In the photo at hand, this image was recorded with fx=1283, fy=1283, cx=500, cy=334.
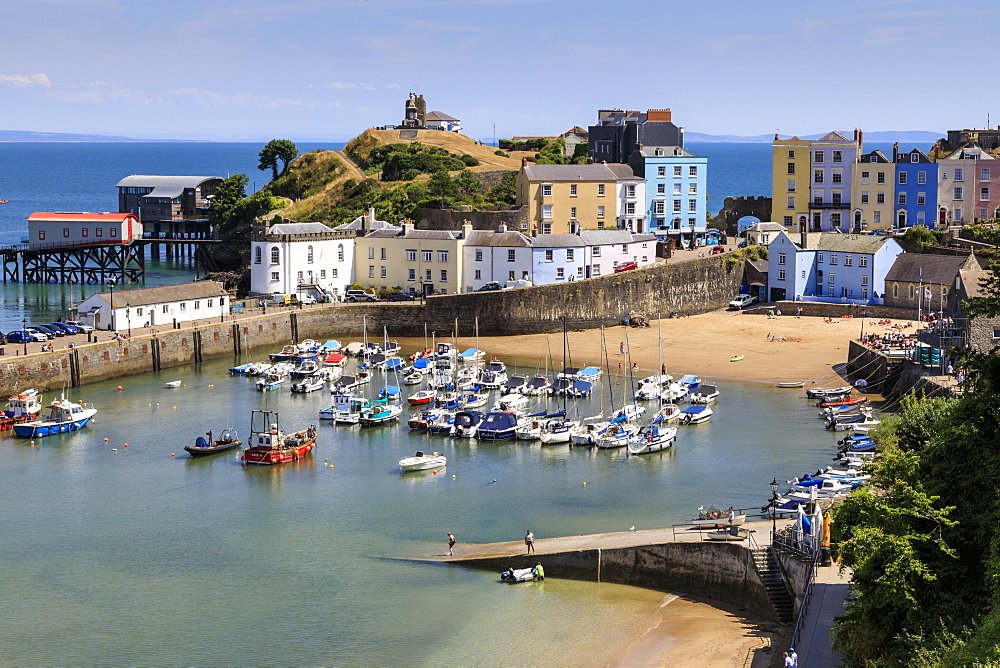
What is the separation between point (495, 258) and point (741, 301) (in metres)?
14.9

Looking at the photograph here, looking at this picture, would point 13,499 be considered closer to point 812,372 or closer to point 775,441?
point 775,441

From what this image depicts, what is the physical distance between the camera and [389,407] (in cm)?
5116

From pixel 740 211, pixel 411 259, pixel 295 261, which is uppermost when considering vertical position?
pixel 740 211

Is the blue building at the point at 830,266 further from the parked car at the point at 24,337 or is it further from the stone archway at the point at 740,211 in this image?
the parked car at the point at 24,337

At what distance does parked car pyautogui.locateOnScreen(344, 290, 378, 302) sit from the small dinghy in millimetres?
25268

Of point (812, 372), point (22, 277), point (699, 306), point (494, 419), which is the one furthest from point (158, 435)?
point (22, 277)

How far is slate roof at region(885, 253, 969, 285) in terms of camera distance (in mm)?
67188

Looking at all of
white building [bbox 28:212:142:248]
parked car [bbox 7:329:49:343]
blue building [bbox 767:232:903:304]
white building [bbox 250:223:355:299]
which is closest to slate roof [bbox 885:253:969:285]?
blue building [bbox 767:232:903:304]

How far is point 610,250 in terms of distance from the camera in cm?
7406

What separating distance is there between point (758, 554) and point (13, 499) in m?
23.8

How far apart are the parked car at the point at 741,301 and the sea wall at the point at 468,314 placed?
63cm

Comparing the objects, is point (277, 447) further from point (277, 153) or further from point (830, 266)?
point (277, 153)

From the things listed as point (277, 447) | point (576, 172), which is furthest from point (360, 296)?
point (277, 447)

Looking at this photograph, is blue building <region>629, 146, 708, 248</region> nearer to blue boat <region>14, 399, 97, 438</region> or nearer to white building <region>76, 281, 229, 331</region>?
white building <region>76, 281, 229, 331</region>
